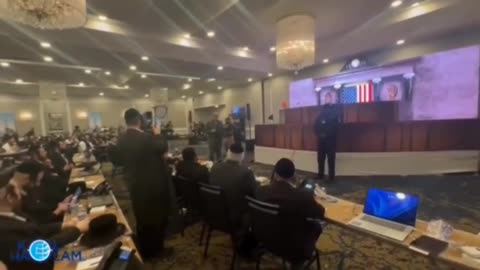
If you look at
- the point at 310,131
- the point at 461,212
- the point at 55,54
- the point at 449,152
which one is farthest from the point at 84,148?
the point at 449,152

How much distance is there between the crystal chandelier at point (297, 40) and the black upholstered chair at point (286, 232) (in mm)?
3677

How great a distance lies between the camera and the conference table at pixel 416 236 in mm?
1301

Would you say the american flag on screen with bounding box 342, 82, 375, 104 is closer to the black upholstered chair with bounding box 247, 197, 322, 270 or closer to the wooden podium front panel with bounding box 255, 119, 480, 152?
the wooden podium front panel with bounding box 255, 119, 480, 152

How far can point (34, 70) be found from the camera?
8594 mm

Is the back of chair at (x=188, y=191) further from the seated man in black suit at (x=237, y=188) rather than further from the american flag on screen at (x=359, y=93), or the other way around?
the american flag on screen at (x=359, y=93)

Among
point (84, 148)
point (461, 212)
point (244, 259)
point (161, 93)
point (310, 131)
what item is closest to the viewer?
point (244, 259)

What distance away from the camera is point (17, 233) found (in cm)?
124

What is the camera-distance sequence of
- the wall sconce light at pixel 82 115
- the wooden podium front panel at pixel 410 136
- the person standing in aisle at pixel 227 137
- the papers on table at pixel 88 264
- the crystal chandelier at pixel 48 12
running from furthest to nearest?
1. the wall sconce light at pixel 82 115
2. the person standing in aisle at pixel 227 137
3. the wooden podium front panel at pixel 410 136
4. the crystal chandelier at pixel 48 12
5. the papers on table at pixel 88 264

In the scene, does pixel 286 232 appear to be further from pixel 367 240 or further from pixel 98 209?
pixel 367 240

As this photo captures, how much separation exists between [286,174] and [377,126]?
480 cm

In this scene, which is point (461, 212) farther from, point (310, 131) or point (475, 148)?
point (310, 131)

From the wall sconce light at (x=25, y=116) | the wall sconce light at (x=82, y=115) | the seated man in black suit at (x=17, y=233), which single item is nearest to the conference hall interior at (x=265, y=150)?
the seated man in black suit at (x=17, y=233)

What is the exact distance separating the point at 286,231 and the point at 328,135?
398 centimetres

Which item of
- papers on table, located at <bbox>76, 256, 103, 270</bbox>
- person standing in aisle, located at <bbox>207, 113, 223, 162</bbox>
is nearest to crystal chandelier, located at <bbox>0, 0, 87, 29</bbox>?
papers on table, located at <bbox>76, 256, 103, 270</bbox>
